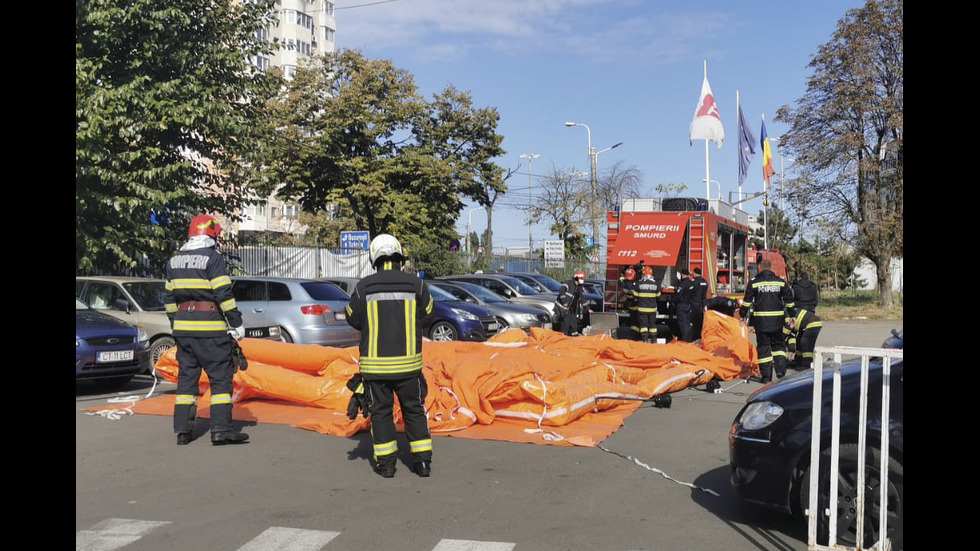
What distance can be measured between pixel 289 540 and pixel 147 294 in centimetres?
930

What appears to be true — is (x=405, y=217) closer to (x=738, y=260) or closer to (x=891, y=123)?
(x=738, y=260)

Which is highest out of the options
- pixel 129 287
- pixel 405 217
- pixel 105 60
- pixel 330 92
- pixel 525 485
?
pixel 330 92

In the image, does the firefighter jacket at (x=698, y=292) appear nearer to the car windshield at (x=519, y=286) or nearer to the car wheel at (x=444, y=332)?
the car wheel at (x=444, y=332)

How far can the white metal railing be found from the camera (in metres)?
4.44

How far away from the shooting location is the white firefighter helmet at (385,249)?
22.5 feet

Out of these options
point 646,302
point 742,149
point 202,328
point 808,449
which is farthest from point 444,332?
point 742,149

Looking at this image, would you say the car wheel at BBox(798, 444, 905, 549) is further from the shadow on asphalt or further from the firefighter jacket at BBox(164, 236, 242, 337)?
the firefighter jacket at BBox(164, 236, 242, 337)

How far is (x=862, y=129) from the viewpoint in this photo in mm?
30312

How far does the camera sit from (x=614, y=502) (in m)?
5.94

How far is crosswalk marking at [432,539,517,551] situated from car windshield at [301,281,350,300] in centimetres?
975
